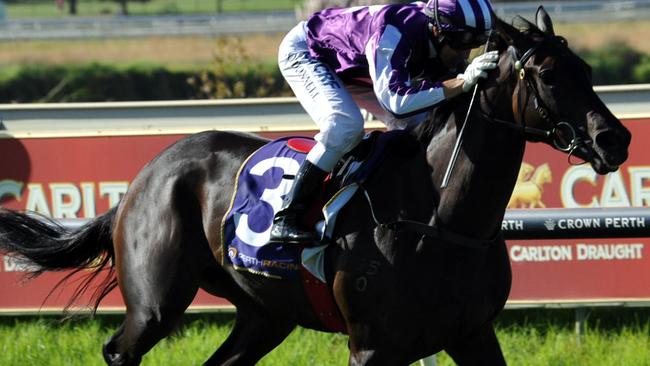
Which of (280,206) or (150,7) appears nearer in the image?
(280,206)

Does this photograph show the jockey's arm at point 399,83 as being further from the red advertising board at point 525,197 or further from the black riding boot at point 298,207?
the red advertising board at point 525,197

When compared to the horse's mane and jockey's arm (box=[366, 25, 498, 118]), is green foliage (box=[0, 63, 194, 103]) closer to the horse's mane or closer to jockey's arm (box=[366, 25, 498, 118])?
the horse's mane

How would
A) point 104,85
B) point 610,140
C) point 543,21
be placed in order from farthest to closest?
point 104,85, point 543,21, point 610,140

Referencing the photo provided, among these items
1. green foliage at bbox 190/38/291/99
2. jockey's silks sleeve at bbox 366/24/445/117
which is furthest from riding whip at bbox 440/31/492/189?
green foliage at bbox 190/38/291/99

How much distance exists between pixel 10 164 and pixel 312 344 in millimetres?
2146

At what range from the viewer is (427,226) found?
3.94 metres

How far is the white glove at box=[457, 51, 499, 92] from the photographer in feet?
12.4

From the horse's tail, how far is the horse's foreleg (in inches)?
69.3

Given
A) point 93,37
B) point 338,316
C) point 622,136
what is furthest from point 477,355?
point 93,37

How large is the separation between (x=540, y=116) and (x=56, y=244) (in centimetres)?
243

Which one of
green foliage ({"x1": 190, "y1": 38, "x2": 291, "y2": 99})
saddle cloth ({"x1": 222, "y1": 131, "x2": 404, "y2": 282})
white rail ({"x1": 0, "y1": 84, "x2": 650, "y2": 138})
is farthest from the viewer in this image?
green foliage ({"x1": 190, "y1": 38, "x2": 291, "y2": 99})

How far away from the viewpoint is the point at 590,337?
5938 millimetres

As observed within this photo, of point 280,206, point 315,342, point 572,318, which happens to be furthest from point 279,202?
point 572,318

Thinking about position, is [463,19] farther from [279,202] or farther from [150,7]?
[150,7]
